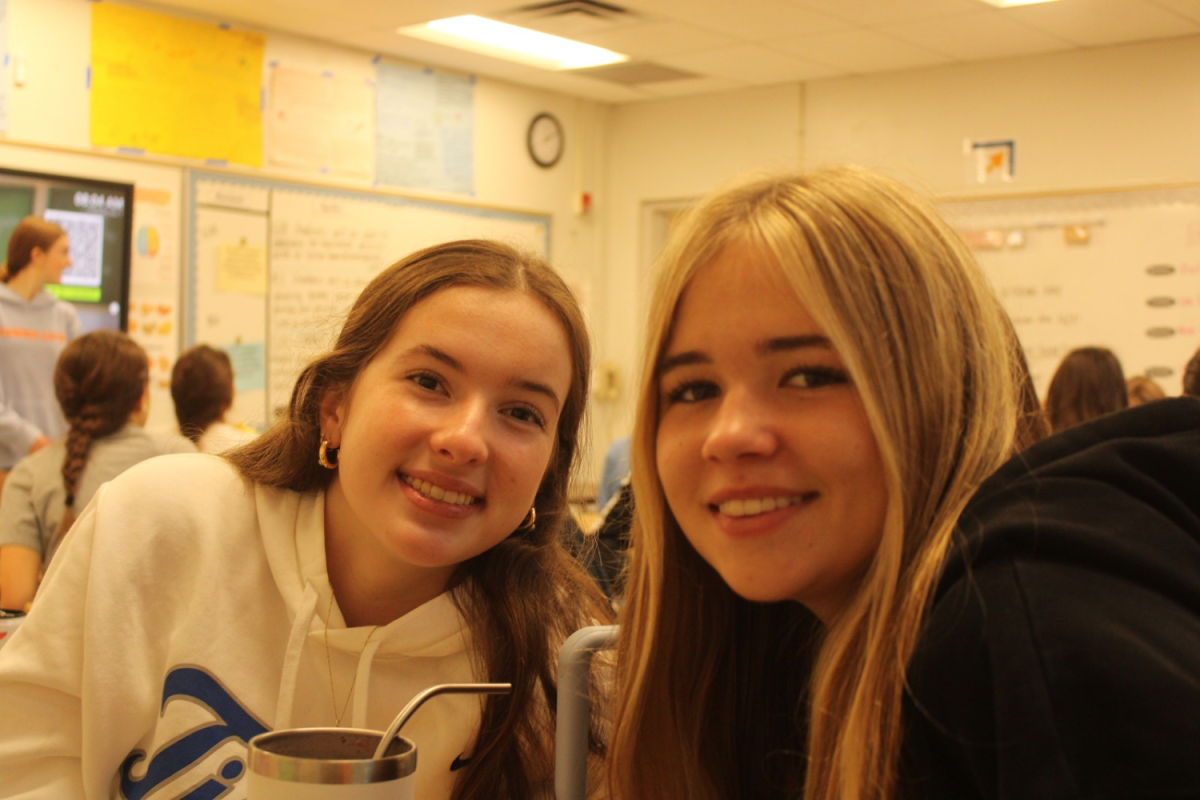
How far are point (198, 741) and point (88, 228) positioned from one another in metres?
3.49

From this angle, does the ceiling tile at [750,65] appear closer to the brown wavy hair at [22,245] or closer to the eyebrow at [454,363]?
the brown wavy hair at [22,245]

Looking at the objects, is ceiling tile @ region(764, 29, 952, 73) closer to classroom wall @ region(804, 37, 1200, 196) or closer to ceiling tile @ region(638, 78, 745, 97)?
classroom wall @ region(804, 37, 1200, 196)

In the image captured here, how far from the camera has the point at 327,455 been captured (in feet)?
5.16

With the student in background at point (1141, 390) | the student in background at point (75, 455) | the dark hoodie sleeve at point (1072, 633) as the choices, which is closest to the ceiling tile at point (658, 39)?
the student in background at point (1141, 390)

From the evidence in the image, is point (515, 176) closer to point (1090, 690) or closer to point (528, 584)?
point (528, 584)

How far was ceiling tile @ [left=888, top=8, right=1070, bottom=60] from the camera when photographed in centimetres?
455

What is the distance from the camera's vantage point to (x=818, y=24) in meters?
4.61

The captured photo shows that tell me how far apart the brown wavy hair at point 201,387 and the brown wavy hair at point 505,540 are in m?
2.06

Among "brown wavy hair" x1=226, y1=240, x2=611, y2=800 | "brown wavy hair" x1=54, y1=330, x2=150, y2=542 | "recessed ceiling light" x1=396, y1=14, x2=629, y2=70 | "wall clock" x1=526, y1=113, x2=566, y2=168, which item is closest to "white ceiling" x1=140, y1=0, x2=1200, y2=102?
"recessed ceiling light" x1=396, y1=14, x2=629, y2=70

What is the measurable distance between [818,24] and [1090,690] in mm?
4306

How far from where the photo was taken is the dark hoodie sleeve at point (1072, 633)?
70cm

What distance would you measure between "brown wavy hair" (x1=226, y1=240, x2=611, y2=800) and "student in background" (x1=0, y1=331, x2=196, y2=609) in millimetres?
1613

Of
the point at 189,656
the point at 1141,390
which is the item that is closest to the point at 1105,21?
the point at 1141,390

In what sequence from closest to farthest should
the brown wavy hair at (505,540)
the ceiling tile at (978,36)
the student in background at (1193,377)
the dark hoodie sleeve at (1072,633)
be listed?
1. the dark hoodie sleeve at (1072,633)
2. the brown wavy hair at (505,540)
3. the student in background at (1193,377)
4. the ceiling tile at (978,36)
